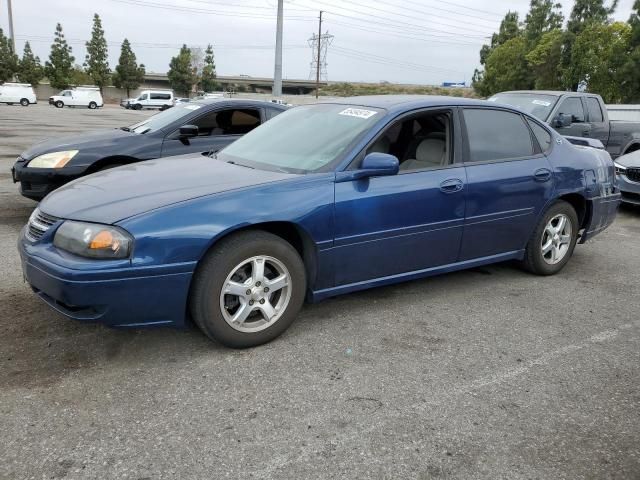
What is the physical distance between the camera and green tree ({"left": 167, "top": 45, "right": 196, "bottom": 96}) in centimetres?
8506

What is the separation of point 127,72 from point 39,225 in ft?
270

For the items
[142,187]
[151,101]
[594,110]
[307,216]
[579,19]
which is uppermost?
[579,19]

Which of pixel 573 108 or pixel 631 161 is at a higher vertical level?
pixel 573 108

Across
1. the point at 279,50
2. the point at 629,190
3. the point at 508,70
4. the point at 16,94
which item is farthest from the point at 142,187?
the point at 16,94

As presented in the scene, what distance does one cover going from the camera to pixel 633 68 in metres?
24.0

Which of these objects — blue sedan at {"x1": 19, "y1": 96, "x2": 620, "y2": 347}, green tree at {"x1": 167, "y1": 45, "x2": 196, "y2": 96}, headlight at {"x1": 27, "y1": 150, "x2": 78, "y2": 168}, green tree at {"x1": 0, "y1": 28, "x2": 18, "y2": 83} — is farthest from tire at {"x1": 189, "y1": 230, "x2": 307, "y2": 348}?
green tree at {"x1": 167, "y1": 45, "x2": 196, "y2": 96}

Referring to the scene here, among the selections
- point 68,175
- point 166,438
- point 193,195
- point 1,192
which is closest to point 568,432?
point 166,438

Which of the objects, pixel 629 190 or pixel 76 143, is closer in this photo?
pixel 76 143

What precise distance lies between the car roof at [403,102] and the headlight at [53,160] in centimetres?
315

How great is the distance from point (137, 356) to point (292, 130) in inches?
79.5

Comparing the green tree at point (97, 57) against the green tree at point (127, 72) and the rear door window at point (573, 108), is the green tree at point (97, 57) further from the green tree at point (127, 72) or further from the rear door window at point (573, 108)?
the rear door window at point (573, 108)

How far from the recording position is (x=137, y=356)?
3289mm

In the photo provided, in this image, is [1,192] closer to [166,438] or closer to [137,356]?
[137,356]

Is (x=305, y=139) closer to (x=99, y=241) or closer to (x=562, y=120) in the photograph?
(x=99, y=241)
